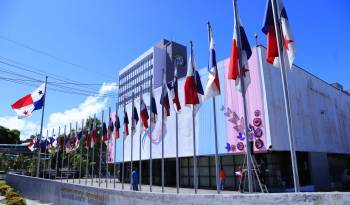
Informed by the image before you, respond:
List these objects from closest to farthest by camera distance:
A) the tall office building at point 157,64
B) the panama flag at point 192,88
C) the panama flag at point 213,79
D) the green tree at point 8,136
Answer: the panama flag at point 213,79, the panama flag at point 192,88, the green tree at point 8,136, the tall office building at point 157,64

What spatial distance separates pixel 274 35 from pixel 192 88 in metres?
5.13

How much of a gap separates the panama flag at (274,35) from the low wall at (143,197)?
449 centimetres

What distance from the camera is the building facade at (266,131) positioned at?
21.5 m

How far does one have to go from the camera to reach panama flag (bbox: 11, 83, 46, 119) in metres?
25.4

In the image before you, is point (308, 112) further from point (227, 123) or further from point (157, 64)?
point (157, 64)

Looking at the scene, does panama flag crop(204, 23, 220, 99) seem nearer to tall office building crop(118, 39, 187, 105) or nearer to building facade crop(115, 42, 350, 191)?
building facade crop(115, 42, 350, 191)

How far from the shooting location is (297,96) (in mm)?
25156

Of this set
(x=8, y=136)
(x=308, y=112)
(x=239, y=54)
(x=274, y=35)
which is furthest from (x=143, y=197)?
(x=8, y=136)

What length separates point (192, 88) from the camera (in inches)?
561

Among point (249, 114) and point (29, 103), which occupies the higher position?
point (29, 103)

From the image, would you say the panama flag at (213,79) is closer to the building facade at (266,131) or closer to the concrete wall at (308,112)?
the building facade at (266,131)

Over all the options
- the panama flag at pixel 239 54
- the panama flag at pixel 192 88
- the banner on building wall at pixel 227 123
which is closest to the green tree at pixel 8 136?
the banner on building wall at pixel 227 123

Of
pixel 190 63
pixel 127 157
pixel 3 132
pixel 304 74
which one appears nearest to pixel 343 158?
pixel 304 74

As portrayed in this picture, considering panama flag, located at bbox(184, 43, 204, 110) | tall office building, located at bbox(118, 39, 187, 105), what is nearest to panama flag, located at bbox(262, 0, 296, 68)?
panama flag, located at bbox(184, 43, 204, 110)
